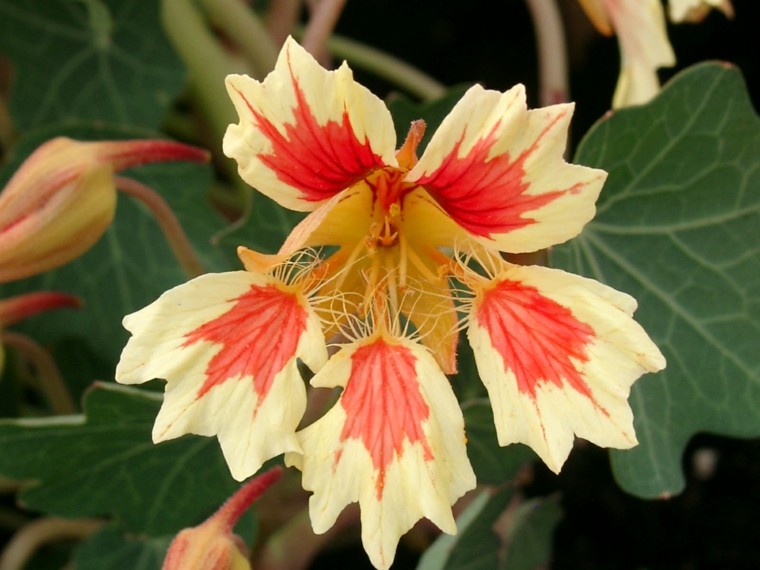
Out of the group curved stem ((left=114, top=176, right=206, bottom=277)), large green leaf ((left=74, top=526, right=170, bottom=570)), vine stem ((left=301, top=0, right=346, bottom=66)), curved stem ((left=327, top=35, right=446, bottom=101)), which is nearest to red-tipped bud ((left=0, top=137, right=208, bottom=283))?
curved stem ((left=114, top=176, right=206, bottom=277))

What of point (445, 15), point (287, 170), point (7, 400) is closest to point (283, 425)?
point (287, 170)

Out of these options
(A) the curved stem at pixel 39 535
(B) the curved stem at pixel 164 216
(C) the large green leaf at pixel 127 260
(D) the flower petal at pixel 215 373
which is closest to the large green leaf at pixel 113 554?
(A) the curved stem at pixel 39 535

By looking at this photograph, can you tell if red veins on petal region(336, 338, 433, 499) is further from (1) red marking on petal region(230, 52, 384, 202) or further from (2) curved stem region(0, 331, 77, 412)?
(2) curved stem region(0, 331, 77, 412)

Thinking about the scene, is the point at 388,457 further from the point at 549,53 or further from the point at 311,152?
the point at 549,53

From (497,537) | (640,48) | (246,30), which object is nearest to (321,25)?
(246,30)

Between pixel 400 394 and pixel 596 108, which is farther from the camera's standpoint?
pixel 596 108

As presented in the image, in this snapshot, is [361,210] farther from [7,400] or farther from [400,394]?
[7,400]

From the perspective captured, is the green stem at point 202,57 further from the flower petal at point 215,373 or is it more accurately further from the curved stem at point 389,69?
the flower petal at point 215,373
